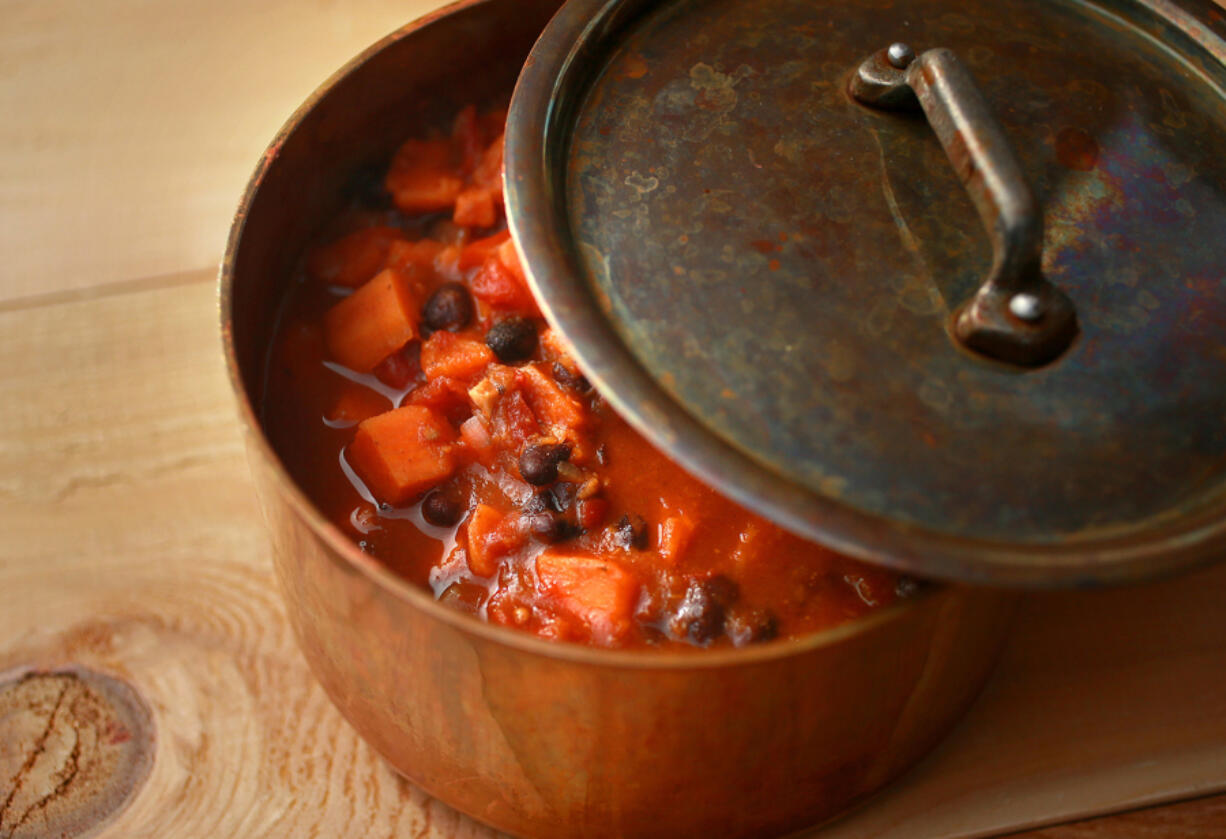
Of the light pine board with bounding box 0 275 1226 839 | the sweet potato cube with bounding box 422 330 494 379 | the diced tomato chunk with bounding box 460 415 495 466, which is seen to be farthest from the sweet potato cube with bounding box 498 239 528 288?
the light pine board with bounding box 0 275 1226 839

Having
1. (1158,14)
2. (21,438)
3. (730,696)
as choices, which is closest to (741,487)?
(730,696)

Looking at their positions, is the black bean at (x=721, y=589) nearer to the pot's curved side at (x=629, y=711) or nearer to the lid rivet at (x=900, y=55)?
the pot's curved side at (x=629, y=711)

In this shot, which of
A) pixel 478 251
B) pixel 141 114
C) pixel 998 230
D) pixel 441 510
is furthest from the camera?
pixel 141 114

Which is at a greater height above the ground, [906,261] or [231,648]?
[906,261]

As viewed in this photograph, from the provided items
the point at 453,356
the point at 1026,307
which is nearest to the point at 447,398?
the point at 453,356

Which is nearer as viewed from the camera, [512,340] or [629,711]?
[629,711]

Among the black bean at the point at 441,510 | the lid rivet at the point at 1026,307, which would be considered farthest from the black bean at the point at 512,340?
the lid rivet at the point at 1026,307

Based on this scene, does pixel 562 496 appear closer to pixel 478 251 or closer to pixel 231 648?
pixel 478 251

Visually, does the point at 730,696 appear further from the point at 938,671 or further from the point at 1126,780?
the point at 1126,780

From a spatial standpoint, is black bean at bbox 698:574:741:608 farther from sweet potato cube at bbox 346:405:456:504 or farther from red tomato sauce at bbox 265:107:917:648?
sweet potato cube at bbox 346:405:456:504
